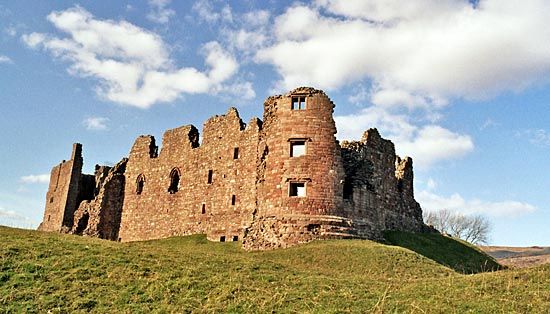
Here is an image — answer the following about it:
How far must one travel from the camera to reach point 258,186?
1142 inches

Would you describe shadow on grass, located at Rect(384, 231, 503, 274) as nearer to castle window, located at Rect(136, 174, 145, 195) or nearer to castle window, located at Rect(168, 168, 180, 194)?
castle window, located at Rect(168, 168, 180, 194)

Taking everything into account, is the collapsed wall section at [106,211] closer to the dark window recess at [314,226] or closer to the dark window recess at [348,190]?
the dark window recess at [314,226]

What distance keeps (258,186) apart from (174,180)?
1123cm

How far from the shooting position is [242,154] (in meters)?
32.8

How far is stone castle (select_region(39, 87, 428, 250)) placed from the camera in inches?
1062

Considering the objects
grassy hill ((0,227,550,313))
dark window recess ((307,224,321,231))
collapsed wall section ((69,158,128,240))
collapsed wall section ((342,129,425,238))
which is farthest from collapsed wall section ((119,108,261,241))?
grassy hill ((0,227,550,313))

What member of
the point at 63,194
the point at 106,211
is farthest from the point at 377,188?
the point at 63,194

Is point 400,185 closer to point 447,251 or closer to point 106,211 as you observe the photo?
point 447,251

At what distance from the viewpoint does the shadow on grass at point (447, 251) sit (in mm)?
29703

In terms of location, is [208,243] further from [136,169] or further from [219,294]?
[219,294]

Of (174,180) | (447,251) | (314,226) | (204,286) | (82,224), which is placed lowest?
(204,286)

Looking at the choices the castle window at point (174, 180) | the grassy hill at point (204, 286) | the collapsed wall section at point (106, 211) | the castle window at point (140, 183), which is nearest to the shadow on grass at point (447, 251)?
the grassy hill at point (204, 286)

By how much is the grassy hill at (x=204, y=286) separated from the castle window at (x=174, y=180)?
17.7m

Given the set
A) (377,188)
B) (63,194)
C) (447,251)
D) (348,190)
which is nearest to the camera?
(348,190)
